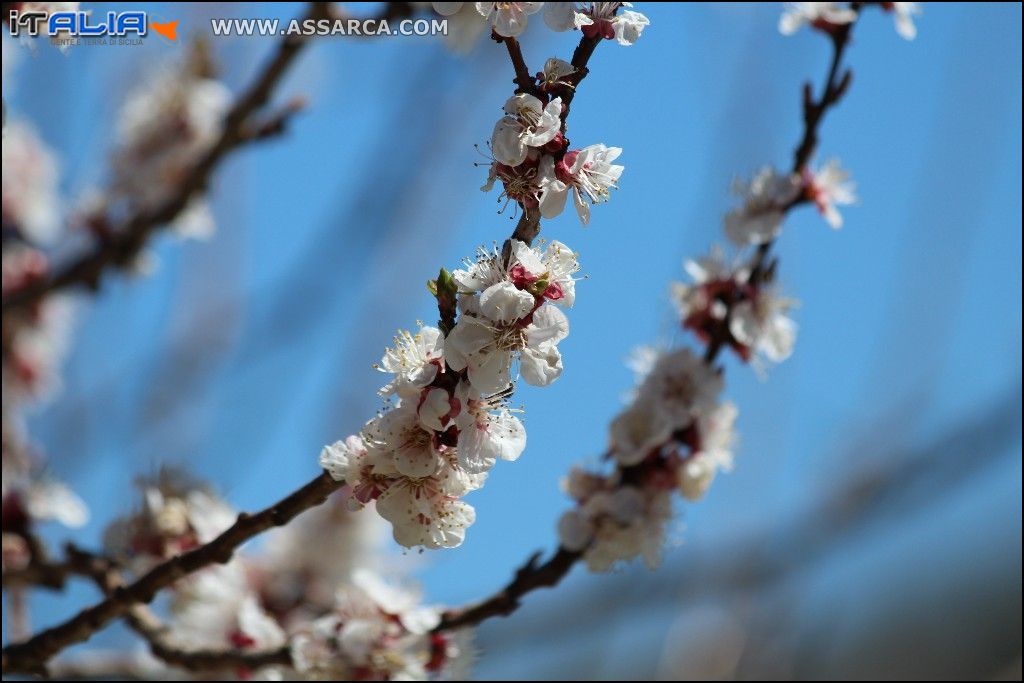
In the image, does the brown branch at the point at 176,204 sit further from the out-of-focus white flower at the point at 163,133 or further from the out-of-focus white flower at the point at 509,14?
the out-of-focus white flower at the point at 509,14

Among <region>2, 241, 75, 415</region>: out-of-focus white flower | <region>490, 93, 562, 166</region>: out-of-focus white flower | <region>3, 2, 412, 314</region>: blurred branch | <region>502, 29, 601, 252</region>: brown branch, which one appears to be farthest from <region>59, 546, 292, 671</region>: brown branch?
<region>2, 241, 75, 415</region>: out-of-focus white flower

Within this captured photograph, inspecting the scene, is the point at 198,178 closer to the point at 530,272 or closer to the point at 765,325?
the point at 765,325

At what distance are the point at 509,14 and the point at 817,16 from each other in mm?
1217

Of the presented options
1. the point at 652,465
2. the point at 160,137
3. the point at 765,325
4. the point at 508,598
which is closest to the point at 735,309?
the point at 765,325

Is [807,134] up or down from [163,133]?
down

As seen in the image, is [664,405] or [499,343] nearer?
[499,343]

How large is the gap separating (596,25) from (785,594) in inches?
88.1

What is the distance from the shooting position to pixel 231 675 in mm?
2127

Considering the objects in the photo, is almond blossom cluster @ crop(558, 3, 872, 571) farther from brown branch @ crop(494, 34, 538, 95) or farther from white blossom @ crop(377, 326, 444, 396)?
brown branch @ crop(494, 34, 538, 95)

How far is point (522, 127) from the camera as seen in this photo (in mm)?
1217

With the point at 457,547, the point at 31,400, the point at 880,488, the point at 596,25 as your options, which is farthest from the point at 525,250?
the point at 31,400

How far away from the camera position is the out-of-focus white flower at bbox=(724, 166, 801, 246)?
2.16m

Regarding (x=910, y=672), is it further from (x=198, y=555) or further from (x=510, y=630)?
(x=198, y=555)

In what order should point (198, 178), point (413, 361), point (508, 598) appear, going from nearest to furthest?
point (413, 361), point (508, 598), point (198, 178)
